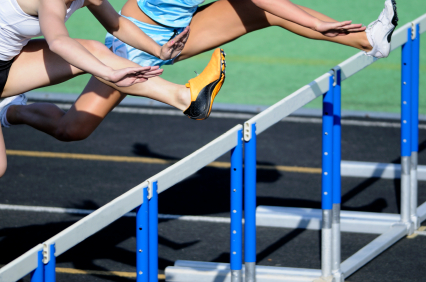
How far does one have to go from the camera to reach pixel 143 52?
351cm

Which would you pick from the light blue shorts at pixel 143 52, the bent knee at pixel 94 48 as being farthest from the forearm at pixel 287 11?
the bent knee at pixel 94 48

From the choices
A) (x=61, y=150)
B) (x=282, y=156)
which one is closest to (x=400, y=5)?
(x=282, y=156)

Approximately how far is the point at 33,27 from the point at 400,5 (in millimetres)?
9116

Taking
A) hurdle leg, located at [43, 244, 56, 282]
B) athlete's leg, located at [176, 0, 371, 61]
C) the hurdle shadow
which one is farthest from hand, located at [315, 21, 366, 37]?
hurdle leg, located at [43, 244, 56, 282]

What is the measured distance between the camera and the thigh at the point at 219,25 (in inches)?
142

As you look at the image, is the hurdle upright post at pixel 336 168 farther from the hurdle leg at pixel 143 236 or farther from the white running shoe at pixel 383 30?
the hurdle leg at pixel 143 236

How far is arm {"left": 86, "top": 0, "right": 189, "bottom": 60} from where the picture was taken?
10.5 ft

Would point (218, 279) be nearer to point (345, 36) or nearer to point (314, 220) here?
point (314, 220)

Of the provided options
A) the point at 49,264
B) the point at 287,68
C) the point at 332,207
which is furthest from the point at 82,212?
the point at 287,68

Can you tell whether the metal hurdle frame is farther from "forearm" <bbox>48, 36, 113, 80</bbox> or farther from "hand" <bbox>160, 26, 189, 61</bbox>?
"hand" <bbox>160, 26, 189, 61</bbox>

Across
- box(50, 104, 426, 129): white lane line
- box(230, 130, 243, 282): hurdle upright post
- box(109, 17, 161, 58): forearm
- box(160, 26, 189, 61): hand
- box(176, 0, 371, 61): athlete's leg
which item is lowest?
box(230, 130, 243, 282): hurdle upright post

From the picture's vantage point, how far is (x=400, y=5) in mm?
10906

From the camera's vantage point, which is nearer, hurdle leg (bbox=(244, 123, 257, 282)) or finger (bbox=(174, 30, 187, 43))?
hurdle leg (bbox=(244, 123, 257, 282))

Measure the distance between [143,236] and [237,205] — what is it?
0.58m
